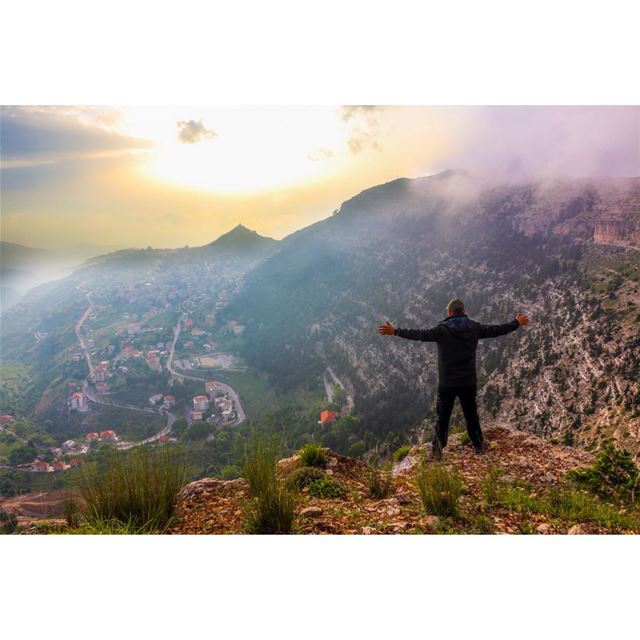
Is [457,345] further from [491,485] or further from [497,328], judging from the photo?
[491,485]

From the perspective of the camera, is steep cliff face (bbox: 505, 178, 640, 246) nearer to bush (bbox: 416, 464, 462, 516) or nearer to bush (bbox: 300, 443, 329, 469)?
bush (bbox: 300, 443, 329, 469)

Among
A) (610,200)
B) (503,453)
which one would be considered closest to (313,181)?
(503,453)

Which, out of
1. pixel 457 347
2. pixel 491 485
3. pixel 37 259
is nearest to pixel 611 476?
pixel 491 485

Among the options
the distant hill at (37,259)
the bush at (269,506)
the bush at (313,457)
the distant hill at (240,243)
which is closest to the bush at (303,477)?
the bush at (313,457)

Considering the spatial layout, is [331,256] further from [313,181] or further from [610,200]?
[313,181]

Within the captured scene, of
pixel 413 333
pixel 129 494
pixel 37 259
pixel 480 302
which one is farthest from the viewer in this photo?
pixel 480 302

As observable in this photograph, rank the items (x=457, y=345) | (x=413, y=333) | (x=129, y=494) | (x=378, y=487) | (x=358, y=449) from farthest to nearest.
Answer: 1. (x=358, y=449)
2. (x=457, y=345)
3. (x=413, y=333)
4. (x=378, y=487)
5. (x=129, y=494)

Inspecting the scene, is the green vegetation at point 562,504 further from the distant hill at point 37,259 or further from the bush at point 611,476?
the distant hill at point 37,259

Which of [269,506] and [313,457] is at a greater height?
[269,506]
